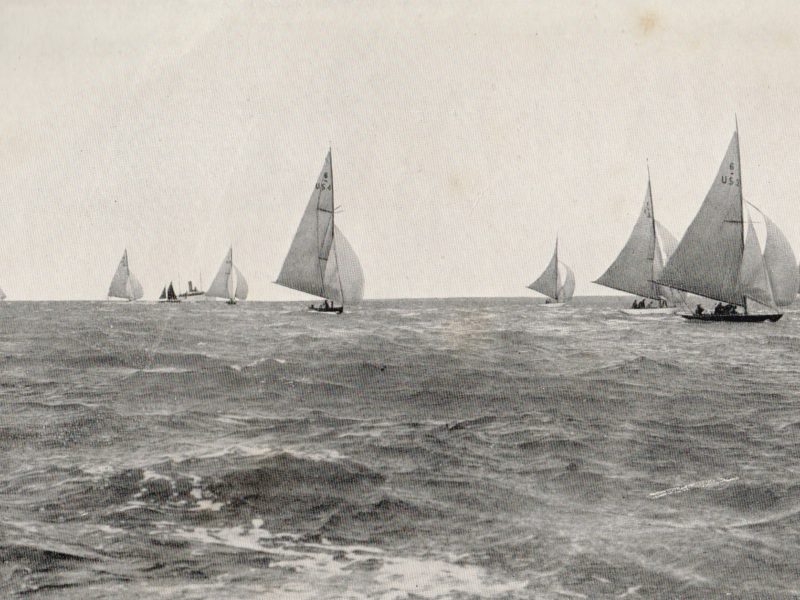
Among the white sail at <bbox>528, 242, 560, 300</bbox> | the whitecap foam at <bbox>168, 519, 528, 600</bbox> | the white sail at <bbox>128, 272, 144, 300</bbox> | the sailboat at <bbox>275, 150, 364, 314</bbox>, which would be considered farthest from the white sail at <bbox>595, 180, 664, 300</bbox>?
the white sail at <bbox>128, 272, 144, 300</bbox>

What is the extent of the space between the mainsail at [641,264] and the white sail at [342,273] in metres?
23.4

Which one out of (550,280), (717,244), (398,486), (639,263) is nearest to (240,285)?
(550,280)

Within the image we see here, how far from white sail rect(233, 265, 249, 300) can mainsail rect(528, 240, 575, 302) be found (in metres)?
46.3

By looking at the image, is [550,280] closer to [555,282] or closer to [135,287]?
[555,282]

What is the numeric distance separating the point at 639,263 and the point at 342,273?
92.1ft

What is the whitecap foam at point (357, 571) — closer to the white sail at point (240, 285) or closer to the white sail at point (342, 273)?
the white sail at point (342, 273)

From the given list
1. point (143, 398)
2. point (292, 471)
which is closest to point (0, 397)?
point (143, 398)

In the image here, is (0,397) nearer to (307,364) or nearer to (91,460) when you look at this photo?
(91,460)

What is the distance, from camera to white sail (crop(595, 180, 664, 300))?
237 ft

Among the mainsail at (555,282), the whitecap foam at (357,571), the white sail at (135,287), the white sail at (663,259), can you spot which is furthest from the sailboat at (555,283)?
the whitecap foam at (357,571)

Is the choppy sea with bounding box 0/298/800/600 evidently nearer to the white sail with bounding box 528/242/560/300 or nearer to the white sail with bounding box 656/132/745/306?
the white sail with bounding box 656/132/745/306

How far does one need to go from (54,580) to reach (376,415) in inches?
352

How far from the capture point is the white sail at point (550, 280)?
112625 millimetres

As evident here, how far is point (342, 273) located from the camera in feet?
213
